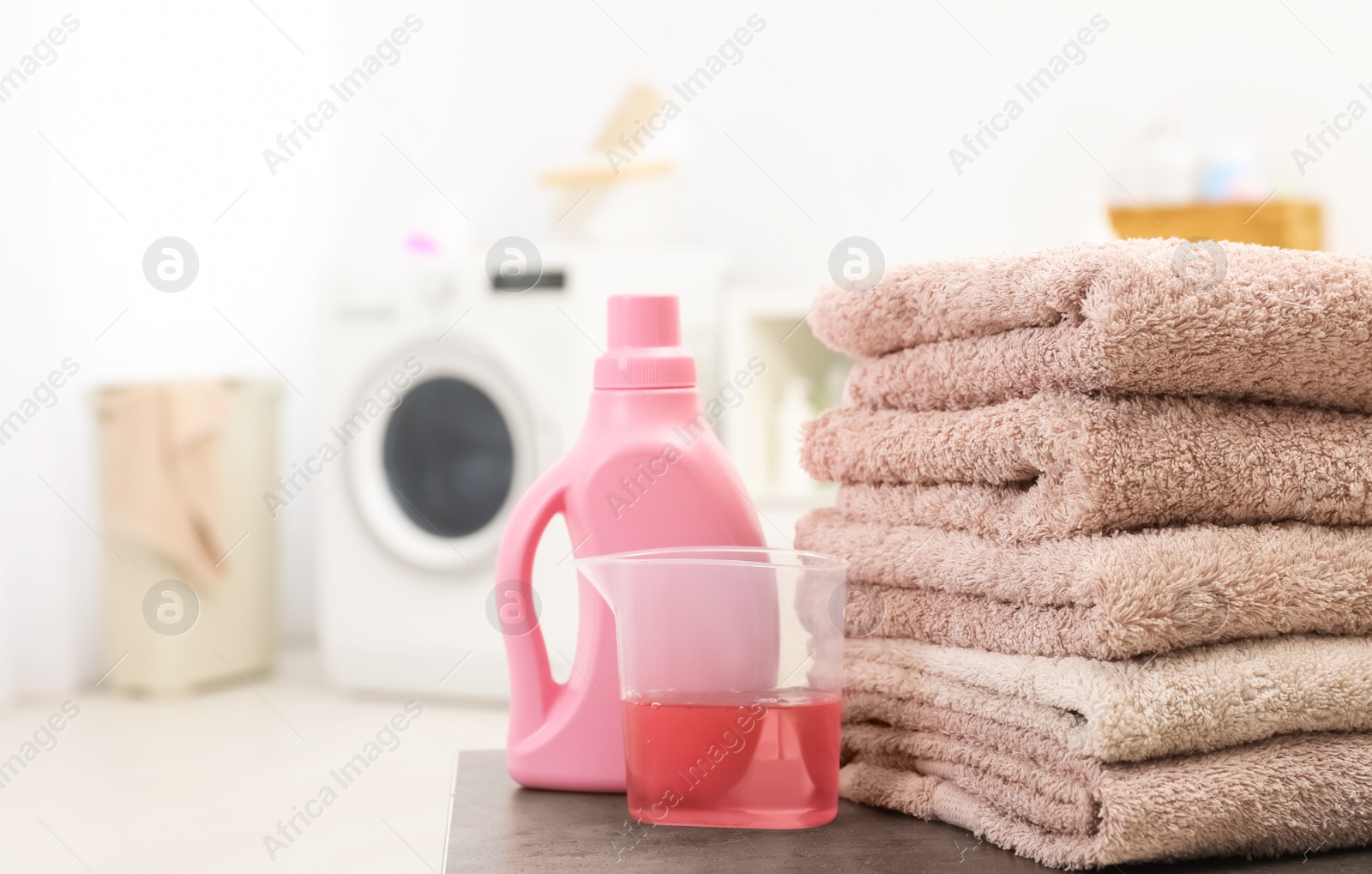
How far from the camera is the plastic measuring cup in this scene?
20.8 inches

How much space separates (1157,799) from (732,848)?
6.9 inches

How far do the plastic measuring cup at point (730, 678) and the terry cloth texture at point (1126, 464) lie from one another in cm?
7

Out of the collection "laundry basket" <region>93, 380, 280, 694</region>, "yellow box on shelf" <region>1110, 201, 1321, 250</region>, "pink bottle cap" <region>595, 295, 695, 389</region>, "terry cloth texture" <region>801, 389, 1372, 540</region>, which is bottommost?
"laundry basket" <region>93, 380, 280, 694</region>

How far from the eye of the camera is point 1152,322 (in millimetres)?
467

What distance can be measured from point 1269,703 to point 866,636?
19 cm

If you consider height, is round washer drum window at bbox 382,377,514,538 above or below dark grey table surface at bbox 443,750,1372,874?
above

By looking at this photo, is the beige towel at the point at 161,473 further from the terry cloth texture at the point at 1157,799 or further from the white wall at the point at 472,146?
the terry cloth texture at the point at 1157,799

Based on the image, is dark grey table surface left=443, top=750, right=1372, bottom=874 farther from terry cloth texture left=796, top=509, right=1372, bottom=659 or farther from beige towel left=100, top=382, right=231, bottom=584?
beige towel left=100, top=382, right=231, bottom=584

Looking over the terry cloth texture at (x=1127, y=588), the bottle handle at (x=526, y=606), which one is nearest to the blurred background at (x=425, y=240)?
the bottle handle at (x=526, y=606)

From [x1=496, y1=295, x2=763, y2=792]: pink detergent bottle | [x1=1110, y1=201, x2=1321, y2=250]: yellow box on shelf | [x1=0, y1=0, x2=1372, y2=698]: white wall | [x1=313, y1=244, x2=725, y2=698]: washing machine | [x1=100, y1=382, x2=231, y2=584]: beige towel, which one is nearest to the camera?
→ [x1=496, y1=295, x2=763, y2=792]: pink detergent bottle

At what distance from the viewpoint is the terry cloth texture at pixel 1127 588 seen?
47cm

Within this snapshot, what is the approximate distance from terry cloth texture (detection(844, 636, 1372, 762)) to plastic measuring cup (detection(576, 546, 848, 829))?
62mm

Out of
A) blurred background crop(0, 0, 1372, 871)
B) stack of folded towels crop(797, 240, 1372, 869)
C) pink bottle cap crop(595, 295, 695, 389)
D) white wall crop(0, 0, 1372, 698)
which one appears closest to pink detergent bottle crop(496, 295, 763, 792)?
pink bottle cap crop(595, 295, 695, 389)

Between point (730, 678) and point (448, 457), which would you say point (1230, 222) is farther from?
point (730, 678)
